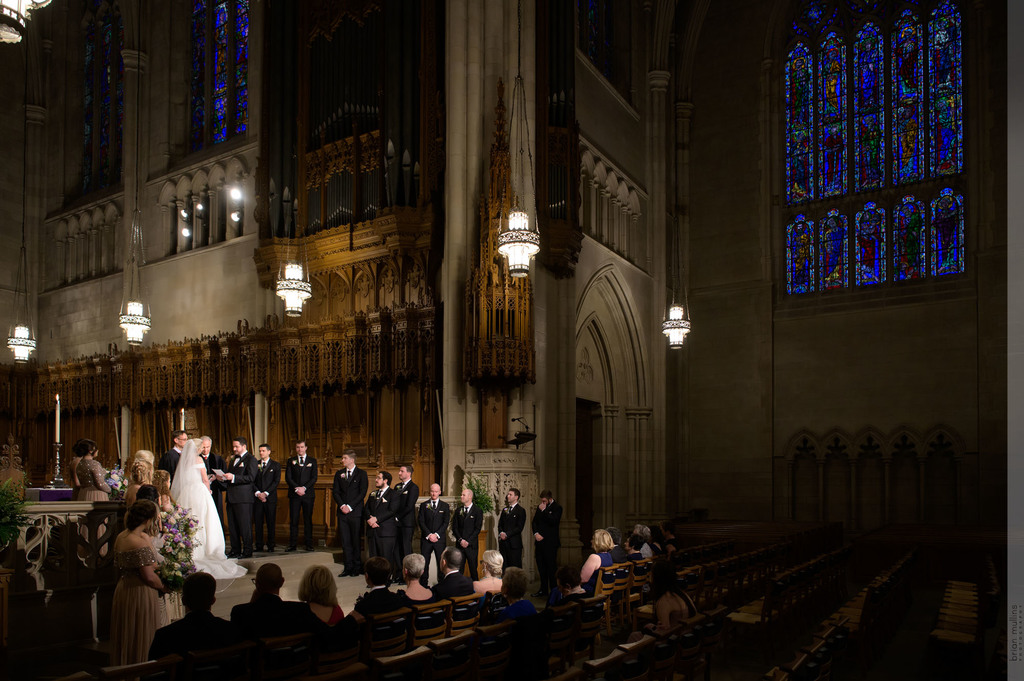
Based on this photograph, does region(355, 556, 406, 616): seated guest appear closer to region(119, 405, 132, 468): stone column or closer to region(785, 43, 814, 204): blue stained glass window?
region(119, 405, 132, 468): stone column

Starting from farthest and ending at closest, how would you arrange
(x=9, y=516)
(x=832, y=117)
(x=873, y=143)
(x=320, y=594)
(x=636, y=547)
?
(x=832, y=117)
(x=873, y=143)
(x=636, y=547)
(x=9, y=516)
(x=320, y=594)

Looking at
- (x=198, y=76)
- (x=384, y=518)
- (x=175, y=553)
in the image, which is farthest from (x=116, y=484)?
(x=198, y=76)

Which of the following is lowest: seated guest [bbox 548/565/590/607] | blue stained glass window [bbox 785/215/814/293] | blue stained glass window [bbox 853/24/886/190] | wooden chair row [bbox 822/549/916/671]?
wooden chair row [bbox 822/549/916/671]

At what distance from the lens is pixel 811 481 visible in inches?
855

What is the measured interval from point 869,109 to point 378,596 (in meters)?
19.7

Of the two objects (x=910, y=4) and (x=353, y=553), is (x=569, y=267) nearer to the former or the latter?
(x=353, y=553)

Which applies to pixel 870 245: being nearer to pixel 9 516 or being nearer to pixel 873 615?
pixel 873 615

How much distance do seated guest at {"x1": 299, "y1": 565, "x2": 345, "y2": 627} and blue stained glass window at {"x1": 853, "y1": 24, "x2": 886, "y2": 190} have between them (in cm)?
1915

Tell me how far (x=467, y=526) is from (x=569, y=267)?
18.8 feet

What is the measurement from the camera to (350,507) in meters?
12.1

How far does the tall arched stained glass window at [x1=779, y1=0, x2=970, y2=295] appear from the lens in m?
20.9

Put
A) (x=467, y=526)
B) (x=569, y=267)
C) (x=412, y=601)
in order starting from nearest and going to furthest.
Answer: (x=412, y=601), (x=467, y=526), (x=569, y=267)

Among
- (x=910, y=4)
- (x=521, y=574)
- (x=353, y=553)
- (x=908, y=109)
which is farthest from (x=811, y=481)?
(x=521, y=574)

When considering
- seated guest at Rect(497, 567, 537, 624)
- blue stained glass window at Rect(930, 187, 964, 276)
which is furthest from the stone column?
blue stained glass window at Rect(930, 187, 964, 276)
